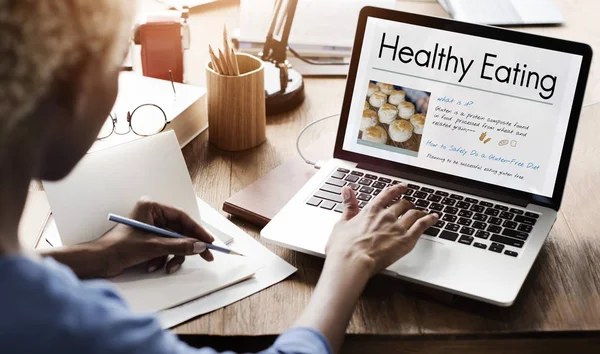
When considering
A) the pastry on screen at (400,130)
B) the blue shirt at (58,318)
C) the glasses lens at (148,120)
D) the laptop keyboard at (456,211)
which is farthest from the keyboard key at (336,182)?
the blue shirt at (58,318)

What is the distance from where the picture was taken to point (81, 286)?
2.10 ft

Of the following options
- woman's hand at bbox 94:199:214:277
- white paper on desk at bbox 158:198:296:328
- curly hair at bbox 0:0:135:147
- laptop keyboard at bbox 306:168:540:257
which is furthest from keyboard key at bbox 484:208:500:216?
curly hair at bbox 0:0:135:147

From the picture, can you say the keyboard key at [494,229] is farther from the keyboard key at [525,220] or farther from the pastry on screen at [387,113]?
the pastry on screen at [387,113]

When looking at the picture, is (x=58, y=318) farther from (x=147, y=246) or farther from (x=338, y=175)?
(x=338, y=175)

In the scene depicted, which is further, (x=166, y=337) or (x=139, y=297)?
(x=139, y=297)

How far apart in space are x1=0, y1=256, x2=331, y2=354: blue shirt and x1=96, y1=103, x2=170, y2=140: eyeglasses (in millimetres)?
598

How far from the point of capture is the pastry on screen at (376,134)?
1.13m

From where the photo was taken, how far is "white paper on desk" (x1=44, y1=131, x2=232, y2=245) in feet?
3.10

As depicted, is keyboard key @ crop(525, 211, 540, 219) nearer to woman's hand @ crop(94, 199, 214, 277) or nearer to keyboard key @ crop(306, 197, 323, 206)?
keyboard key @ crop(306, 197, 323, 206)

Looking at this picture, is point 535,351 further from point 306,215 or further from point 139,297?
point 139,297

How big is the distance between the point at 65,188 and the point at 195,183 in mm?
269

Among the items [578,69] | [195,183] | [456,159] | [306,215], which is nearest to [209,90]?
[195,183]

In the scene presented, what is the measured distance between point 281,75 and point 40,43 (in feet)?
2.83

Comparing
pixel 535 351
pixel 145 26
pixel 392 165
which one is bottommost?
pixel 535 351
